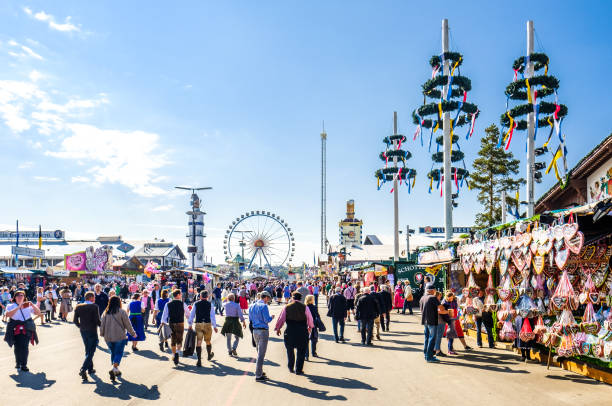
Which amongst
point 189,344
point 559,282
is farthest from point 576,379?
point 189,344

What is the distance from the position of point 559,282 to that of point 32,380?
10.6m

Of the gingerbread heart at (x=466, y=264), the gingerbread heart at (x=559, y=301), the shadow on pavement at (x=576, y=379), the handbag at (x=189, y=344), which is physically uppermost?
the gingerbread heart at (x=466, y=264)

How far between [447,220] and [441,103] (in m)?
6.04

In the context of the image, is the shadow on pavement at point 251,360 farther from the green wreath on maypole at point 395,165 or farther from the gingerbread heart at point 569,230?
the green wreath on maypole at point 395,165

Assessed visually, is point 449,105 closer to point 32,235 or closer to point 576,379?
point 576,379

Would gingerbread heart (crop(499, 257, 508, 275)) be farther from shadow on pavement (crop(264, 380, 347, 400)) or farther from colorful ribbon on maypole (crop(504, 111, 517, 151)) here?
colorful ribbon on maypole (crop(504, 111, 517, 151))

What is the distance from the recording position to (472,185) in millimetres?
39625

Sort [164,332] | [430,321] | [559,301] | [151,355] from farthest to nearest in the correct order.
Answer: [164,332]
[151,355]
[430,321]
[559,301]

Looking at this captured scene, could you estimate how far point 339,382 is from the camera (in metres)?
9.29

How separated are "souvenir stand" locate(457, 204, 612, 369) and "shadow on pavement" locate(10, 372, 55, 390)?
31.6 feet

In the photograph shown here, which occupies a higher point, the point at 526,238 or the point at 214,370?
the point at 526,238

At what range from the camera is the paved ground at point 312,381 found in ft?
26.1

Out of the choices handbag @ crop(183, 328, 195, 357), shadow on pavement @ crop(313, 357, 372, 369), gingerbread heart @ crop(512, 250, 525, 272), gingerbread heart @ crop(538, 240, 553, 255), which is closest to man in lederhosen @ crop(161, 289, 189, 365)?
handbag @ crop(183, 328, 195, 357)

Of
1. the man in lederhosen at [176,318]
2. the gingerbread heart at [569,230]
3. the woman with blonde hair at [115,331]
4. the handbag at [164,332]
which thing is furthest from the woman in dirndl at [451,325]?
the woman with blonde hair at [115,331]
